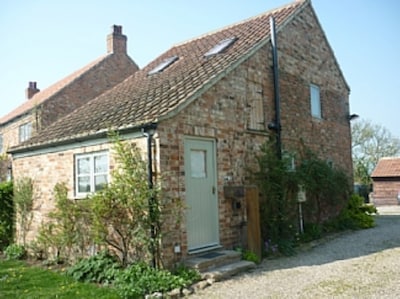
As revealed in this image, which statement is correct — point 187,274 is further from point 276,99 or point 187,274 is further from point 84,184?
point 276,99

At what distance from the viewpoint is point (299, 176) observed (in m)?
12.2

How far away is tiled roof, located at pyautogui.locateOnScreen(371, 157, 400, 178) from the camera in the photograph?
95.0ft

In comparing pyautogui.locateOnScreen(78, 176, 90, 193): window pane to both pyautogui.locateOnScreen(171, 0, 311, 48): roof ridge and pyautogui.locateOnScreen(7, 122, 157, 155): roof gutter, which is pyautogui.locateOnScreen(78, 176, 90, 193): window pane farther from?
pyautogui.locateOnScreen(171, 0, 311, 48): roof ridge

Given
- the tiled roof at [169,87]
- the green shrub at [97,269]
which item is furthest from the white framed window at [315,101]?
the green shrub at [97,269]

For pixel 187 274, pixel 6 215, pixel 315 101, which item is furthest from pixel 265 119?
pixel 6 215

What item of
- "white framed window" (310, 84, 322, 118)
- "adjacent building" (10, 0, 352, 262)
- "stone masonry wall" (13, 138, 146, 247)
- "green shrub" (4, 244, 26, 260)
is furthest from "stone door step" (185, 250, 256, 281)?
"white framed window" (310, 84, 322, 118)

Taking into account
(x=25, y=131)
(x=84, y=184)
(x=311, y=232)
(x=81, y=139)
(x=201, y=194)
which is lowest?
(x=311, y=232)

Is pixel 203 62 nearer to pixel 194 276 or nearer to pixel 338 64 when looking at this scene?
pixel 194 276

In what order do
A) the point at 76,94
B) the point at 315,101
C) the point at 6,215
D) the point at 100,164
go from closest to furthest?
the point at 100,164 < the point at 6,215 < the point at 315,101 < the point at 76,94

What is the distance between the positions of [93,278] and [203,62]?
716cm

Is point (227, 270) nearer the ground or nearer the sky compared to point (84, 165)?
nearer the ground

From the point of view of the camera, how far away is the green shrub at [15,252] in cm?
1152

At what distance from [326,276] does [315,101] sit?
9542 millimetres

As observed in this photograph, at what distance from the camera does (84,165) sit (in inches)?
399
